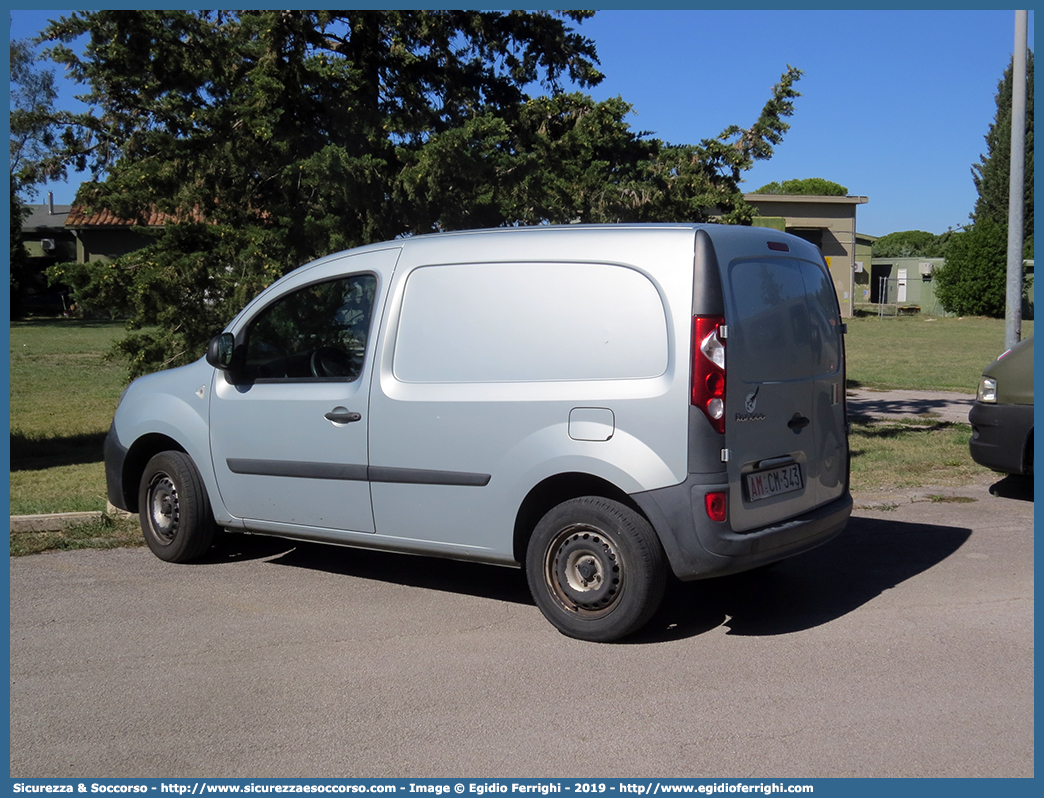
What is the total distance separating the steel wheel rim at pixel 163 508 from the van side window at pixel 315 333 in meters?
1.06

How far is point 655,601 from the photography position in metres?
5.11

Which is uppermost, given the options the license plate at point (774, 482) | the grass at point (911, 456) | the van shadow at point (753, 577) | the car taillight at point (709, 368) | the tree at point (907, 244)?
the tree at point (907, 244)

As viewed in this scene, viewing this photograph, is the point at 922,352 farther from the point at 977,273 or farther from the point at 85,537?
the point at 85,537

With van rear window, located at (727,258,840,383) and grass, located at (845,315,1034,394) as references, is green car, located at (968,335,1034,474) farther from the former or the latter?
grass, located at (845,315,1034,394)

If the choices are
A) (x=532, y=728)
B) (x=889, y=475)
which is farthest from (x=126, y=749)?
(x=889, y=475)

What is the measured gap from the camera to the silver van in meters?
5.01

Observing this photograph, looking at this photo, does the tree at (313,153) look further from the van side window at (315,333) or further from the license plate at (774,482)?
the license plate at (774,482)

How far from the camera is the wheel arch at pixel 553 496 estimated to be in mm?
5262

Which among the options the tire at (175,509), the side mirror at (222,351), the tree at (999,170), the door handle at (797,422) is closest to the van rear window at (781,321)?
the door handle at (797,422)

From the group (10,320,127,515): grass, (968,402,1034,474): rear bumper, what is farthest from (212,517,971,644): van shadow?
(10,320,127,515): grass

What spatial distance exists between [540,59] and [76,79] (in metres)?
4.98

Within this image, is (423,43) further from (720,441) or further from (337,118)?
(720,441)

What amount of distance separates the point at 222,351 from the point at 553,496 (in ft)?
7.82
